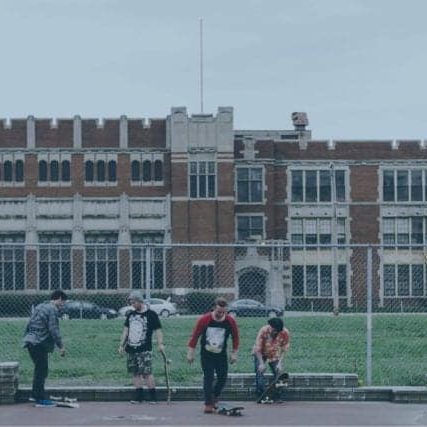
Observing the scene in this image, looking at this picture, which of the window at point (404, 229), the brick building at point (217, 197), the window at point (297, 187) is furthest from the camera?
the window at point (297, 187)

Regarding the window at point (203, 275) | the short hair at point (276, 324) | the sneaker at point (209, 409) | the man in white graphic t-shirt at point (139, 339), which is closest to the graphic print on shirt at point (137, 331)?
the man in white graphic t-shirt at point (139, 339)

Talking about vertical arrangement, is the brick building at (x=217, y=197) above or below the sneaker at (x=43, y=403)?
above

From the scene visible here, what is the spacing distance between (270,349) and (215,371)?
1004 mm

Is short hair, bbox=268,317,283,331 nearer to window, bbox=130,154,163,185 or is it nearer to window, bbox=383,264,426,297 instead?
window, bbox=383,264,426,297

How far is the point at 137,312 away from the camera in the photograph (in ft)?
55.2

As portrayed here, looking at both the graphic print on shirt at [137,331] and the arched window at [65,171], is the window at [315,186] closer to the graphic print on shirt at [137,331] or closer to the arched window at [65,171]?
the arched window at [65,171]

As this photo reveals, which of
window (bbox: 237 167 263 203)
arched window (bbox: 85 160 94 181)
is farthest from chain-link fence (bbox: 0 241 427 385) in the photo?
arched window (bbox: 85 160 94 181)

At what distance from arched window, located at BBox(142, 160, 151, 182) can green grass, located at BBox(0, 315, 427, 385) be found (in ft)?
86.0

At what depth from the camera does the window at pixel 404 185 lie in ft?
213

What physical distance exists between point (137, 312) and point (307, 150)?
4889 centimetres

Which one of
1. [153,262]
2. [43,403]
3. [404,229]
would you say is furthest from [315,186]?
[43,403]

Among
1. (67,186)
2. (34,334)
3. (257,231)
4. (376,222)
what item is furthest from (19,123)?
(34,334)

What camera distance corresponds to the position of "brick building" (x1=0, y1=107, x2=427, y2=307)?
6134cm

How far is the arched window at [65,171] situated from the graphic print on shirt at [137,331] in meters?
46.7
